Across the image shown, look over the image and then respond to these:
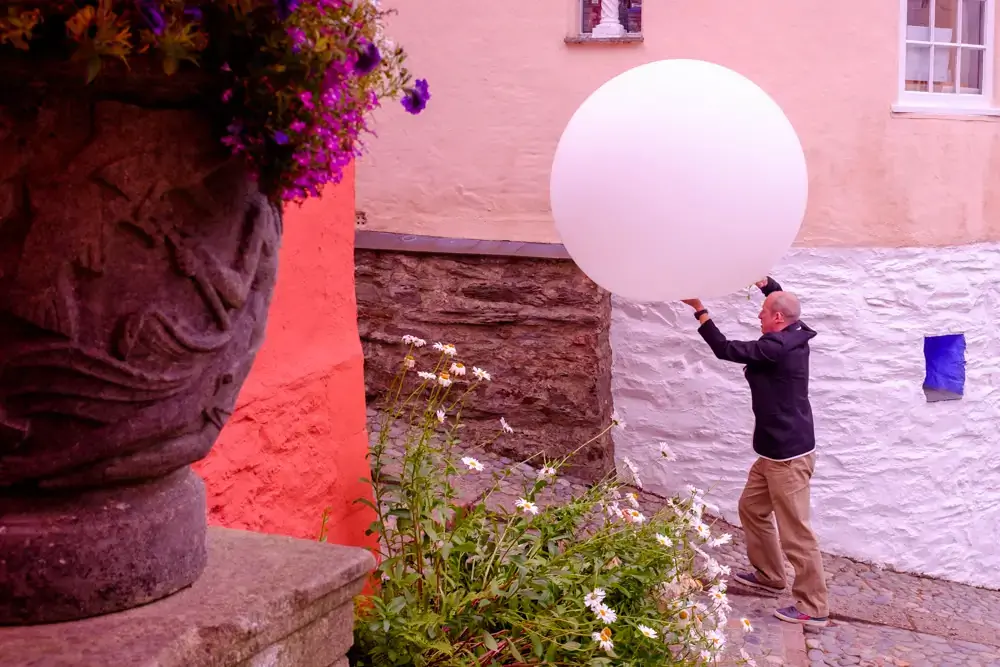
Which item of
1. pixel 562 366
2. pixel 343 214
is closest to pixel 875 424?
pixel 562 366

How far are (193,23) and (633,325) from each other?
17.5 feet

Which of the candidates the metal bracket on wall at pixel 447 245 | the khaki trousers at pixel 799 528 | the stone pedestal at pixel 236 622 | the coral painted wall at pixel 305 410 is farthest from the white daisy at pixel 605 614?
the metal bracket on wall at pixel 447 245

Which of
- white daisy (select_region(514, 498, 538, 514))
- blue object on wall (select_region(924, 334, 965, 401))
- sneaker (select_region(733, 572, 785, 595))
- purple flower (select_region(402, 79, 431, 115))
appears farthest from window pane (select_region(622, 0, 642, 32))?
purple flower (select_region(402, 79, 431, 115))

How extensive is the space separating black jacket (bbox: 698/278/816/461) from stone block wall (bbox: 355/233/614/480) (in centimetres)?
137

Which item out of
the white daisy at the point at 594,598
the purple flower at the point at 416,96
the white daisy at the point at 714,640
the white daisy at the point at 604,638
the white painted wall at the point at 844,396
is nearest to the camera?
the purple flower at the point at 416,96

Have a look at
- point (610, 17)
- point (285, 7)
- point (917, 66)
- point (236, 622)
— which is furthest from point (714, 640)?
point (917, 66)

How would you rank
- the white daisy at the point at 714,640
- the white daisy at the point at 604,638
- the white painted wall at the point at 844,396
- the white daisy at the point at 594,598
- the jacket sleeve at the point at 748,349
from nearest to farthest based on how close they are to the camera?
the white daisy at the point at 604,638 < the white daisy at the point at 594,598 < the white daisy at the point at 714,640 < the jacket sleeve at the point at 748,349 < the white painted wall at the point at 844,396

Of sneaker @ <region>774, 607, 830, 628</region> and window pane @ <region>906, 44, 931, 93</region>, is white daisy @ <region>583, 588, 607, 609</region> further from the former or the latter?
window pane @ <region>906, 44, 931, 93</region>

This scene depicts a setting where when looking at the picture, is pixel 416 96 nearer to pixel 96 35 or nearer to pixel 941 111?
pixel 96 35

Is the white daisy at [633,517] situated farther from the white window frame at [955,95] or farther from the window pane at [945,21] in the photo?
the window pane at [945,21]

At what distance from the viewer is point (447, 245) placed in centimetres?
627

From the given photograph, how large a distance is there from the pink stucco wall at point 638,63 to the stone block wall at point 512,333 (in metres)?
0.30

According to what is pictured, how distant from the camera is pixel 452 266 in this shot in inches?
245

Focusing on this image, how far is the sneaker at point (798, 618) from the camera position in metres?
4.66
